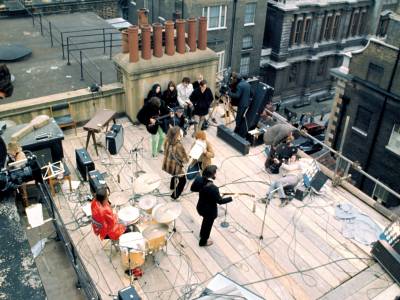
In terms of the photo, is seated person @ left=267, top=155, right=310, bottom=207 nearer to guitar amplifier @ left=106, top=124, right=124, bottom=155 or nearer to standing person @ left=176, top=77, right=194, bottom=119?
standing person @ left=176, top=77, right=194, bottom=119

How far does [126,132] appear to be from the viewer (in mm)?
13328

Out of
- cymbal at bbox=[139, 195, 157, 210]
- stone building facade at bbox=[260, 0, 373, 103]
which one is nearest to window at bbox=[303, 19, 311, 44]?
stone building facade at bbox=[260, 0, 373, 103]

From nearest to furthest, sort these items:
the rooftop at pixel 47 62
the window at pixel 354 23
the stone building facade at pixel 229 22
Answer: the rooftop at pixel 47 62
the stone building facade at pixel 229 22
the window at pixel 354 23

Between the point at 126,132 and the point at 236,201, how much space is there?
4.62 metres

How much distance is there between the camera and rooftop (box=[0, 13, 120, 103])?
14.4 m

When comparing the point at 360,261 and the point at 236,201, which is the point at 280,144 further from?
the point at 360,261

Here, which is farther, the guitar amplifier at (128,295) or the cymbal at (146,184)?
the cymbal at (146,184)

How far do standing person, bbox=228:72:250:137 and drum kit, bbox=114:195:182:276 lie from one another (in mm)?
4999

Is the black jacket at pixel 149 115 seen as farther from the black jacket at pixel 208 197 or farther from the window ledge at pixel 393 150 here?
the window ledge at pixel 393 150

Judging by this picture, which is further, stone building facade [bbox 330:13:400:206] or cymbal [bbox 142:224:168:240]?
stone building facade [bbox 330:13:400:206]

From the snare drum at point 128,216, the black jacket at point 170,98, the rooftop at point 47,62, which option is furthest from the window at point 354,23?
the snare drum at point 128,216

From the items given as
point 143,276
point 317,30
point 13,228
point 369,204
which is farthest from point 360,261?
point 317,30

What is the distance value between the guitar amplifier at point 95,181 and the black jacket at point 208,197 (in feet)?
8.56

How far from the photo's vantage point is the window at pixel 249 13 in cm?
3989
